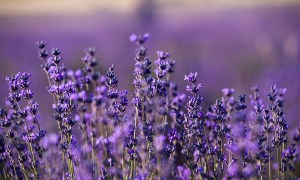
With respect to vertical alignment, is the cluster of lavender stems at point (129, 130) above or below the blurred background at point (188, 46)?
below

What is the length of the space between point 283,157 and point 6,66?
6646mm

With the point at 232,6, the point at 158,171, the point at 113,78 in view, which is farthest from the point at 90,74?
the point at 232,6

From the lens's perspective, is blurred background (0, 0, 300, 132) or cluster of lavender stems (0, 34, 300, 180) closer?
cluster of lavender stems (0, 34, 300, 180)

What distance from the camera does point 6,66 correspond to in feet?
26.3

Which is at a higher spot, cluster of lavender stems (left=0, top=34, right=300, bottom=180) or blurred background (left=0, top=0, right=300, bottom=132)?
blurred background (left=0, top=0, right=300, bottom=132)

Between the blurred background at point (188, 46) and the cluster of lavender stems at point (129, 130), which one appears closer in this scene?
the cluster of lavender stems at point (129, 130)

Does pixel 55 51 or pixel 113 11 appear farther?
pixel 113 11

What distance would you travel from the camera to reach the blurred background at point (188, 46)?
24.4 ft

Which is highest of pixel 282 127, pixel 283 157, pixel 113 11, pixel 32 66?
pixel 113 11

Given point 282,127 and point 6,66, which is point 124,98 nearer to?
point 282,127

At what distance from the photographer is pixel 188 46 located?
1389 centimetres

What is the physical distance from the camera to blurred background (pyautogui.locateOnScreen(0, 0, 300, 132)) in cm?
745

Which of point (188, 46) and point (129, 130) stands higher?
point (188, 46)

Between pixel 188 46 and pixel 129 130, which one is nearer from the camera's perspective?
pixel 129 130
